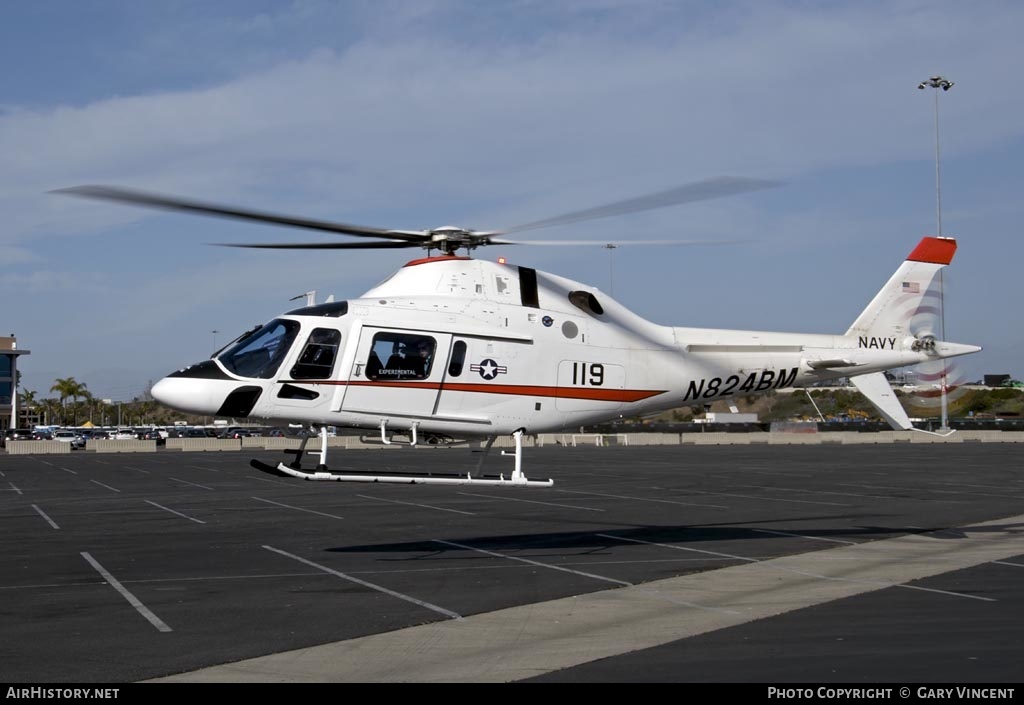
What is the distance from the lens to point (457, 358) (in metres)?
14.8

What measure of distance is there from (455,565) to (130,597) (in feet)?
16.0

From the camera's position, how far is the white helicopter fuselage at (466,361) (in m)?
14.3

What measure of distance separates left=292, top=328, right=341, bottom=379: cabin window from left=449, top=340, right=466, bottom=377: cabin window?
1621 millimetres

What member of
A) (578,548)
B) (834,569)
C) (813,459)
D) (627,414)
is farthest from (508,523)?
(813,459)

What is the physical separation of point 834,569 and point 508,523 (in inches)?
344

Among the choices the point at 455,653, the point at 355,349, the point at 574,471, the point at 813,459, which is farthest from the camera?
the point at 813,459

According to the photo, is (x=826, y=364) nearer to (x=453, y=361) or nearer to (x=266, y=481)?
(x=453, y=361)

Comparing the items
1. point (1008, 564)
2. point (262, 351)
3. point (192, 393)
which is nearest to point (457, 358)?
point (262, 351)

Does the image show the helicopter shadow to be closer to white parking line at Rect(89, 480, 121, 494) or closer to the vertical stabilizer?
the vertical stabilizer

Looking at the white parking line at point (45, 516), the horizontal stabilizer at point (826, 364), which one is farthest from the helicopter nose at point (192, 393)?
the white parking line at point (45, 516)

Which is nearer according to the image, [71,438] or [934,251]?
[934,251]

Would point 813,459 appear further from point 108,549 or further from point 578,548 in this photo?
point 108,549

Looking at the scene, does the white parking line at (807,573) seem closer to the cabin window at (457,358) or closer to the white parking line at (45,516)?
the cabin window at (457,358)

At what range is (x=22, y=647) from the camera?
10.2 meters
